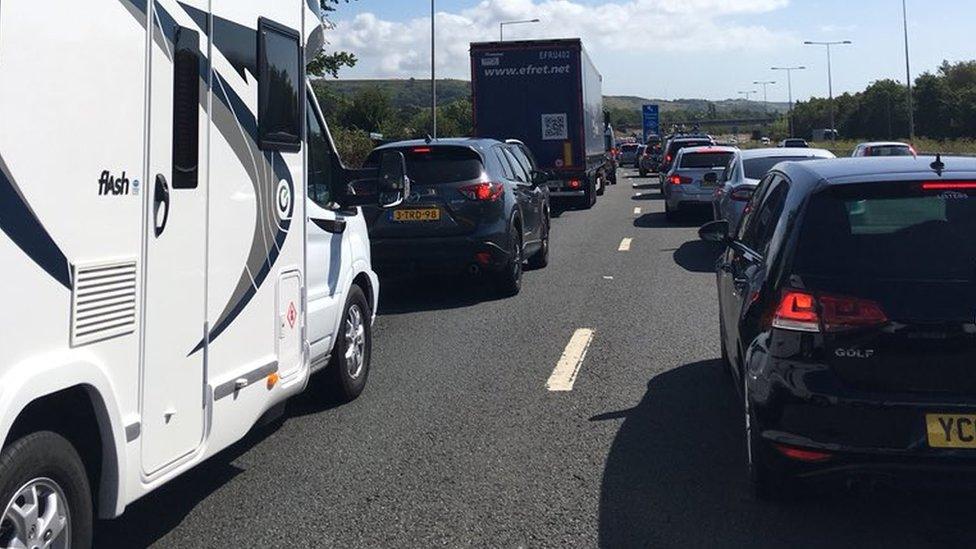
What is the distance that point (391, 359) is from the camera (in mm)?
8930

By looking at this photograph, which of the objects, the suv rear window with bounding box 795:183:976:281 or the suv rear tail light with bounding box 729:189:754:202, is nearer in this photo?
the suv rear window with bounding box 795:183:976:281

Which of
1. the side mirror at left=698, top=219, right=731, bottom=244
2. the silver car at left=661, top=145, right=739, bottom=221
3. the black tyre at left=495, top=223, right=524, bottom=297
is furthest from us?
the silver car at left=661, top=145, right=739, bottom=221

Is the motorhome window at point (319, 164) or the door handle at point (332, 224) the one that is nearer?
the door handle at point (332, 224)

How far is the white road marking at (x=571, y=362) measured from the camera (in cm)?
791

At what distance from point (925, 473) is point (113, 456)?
3179 millimetres

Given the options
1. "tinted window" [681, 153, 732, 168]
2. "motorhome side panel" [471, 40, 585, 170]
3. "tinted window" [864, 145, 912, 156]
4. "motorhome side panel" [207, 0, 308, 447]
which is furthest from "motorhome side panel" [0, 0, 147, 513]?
"tinted window" [864, 145, 912, 156]

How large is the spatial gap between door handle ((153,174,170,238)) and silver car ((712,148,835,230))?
10780 mm

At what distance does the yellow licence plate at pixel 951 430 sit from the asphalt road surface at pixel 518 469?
478 mm

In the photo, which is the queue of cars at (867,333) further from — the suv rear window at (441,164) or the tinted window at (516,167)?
the tinted window at (516,167)

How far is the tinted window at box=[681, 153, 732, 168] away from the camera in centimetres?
2152

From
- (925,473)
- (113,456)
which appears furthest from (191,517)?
(925,473)

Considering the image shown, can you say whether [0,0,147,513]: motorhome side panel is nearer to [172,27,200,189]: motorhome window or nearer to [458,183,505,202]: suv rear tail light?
[172,27,200,189]: motorhome window

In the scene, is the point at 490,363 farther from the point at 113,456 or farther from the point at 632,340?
the point at 113,456

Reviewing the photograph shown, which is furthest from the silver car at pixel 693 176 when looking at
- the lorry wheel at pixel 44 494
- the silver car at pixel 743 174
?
the lorry wheel at pixel 44 494
